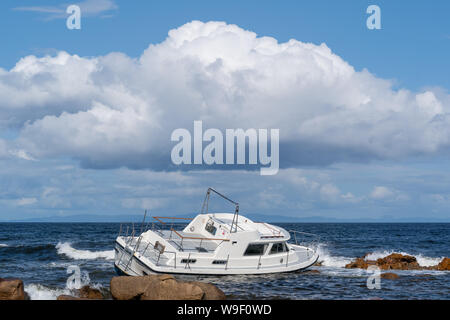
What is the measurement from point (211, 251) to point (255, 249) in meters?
2.34

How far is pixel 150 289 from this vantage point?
1686 centimetres

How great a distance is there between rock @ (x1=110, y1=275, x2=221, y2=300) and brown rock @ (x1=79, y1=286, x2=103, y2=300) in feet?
9.17

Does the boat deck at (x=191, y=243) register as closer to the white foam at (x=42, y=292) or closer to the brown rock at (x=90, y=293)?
the brown rock at (x=90, y=293)

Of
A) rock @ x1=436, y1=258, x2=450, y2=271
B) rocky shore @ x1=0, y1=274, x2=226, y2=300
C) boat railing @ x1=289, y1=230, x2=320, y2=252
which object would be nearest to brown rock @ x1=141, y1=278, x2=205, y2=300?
rocky shore @ x1=0, y1=274, x2=226, y2=300

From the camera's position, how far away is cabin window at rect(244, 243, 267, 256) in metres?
24.3

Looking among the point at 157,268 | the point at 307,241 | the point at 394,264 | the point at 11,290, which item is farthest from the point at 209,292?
the point at 307,241

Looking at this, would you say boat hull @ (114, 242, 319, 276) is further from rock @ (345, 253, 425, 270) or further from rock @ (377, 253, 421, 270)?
rock @ (377, 253, 421, 270)

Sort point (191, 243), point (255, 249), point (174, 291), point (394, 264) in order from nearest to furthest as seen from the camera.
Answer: point (174, 291), point (255, 249), point (191, 243), point (394, 264)

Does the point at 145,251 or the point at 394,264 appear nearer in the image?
the point at 145,251

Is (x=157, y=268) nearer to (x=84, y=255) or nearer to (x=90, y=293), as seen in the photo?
(x=90, y=293)

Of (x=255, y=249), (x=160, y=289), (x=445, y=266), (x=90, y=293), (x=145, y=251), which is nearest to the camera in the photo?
(x=160, y=289)

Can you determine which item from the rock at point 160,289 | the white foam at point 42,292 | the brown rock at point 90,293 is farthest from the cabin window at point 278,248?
the white foam at point 42,292
